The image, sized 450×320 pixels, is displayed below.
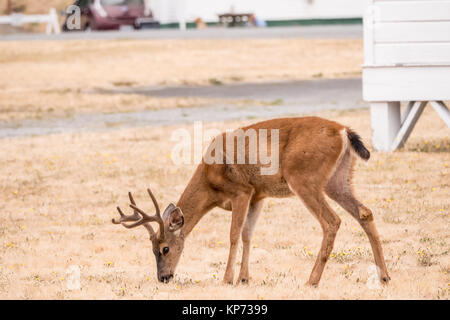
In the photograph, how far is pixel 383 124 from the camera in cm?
1387

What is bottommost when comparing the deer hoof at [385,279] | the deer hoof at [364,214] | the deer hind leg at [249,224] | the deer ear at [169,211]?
the deer hoof at [385,279]

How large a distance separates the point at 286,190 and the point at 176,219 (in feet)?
3.17

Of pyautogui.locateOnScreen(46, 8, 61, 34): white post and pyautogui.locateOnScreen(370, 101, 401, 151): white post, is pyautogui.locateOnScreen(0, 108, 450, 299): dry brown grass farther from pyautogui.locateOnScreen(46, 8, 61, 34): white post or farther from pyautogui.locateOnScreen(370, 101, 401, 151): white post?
pyautogui.locateOnScreen(46, 8, 61, 34): white post

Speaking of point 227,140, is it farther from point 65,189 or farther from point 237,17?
point 237,17

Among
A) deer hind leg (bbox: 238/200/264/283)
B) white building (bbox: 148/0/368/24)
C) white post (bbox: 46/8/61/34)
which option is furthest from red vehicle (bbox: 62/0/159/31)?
deer hind leg (bbox: 238/200/264/283)

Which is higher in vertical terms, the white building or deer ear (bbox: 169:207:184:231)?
deer ear (bbox: 169:207:184:231)

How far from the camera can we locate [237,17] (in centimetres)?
3897

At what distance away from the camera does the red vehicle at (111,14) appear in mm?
36000

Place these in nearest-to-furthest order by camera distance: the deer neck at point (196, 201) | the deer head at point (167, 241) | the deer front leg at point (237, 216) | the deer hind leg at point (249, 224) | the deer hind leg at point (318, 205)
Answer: the deer hind leg at point (318, 205) → the deer head at point (167, 241) → the deer front leg at point (237, 216) → the deer neck at point (196, 201) → the deer hind leg at point (249, 224)

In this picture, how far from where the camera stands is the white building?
127 ft

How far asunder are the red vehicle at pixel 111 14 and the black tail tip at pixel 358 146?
29.7m

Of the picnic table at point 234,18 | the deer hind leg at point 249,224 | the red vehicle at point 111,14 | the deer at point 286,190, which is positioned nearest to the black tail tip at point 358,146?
the deer at point 286,190

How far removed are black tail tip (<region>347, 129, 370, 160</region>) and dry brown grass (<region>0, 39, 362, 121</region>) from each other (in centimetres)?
1458

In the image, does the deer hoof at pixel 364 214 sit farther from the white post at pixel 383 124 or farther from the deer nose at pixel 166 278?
the white post at pixel 383 124
